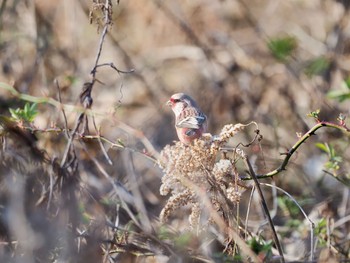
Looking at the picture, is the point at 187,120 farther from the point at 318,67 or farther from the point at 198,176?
the point at 318,67

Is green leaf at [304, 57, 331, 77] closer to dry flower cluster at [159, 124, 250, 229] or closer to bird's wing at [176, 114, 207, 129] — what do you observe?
bird's wing at [176, 114, 207, 129]

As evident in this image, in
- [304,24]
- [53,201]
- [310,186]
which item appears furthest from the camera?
[304,24]

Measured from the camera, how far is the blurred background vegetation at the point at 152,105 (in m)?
3.44

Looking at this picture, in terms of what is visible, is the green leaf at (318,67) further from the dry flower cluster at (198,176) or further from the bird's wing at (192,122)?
the dry flower cluster at (198,176)

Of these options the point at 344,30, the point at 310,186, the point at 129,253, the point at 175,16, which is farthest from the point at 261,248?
the point at 175,16

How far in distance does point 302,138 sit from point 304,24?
539 cm

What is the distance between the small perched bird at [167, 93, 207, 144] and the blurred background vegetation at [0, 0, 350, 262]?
0.59 feet

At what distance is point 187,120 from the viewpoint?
3574 millimetres

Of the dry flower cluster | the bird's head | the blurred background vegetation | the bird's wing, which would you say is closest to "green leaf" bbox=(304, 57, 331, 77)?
the blurred background vegetation

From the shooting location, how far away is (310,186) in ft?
16.9

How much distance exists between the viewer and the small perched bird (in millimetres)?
3410

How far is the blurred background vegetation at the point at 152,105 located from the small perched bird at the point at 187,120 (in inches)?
7.1

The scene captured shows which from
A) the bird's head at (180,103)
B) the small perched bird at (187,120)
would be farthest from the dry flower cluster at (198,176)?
the bird's head at (180,103)

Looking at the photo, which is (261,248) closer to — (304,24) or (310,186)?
(310,186)
